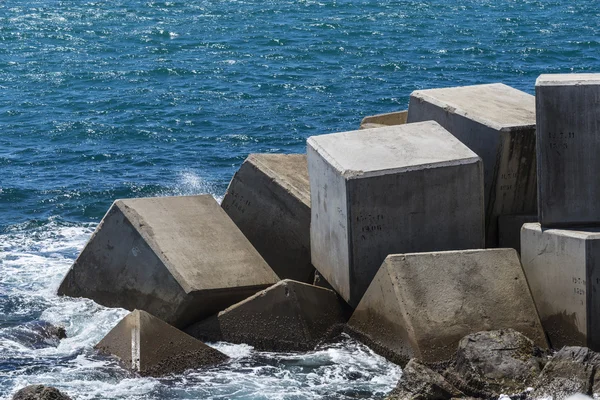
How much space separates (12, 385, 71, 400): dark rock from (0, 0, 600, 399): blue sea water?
0.77 meters

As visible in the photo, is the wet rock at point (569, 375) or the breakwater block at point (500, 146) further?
the breakwater block at point (500, 146)

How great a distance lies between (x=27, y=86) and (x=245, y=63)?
4690mm

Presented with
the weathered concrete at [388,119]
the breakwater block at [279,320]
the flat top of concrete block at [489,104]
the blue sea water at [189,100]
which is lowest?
the blue sea water at [189,100]

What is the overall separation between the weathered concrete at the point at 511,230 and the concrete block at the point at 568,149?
2.73ft

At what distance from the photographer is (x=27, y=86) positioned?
22.8 m

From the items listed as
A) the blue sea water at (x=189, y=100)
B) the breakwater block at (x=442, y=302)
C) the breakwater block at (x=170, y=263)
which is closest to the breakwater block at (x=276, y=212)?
the breakwater block at (x=170, y=263)

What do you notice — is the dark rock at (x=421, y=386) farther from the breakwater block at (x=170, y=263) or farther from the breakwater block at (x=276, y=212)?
the breakwater block at (x=276, y=212)

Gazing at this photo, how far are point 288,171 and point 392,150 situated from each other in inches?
64.6

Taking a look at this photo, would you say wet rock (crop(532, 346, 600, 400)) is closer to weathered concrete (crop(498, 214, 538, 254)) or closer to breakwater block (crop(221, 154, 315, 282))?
weathered concrete (crop(498, 214, 538, 254))

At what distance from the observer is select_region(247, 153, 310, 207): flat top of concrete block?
1067cm

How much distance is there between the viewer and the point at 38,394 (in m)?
7.88

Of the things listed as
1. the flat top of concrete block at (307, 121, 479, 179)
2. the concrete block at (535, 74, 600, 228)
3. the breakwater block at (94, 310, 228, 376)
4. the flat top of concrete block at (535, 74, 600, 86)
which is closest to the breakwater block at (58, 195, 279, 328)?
the breakwater block at (94, 310, 228, 376)

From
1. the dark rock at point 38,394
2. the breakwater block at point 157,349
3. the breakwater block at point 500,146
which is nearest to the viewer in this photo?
the dark rock at point 38,394

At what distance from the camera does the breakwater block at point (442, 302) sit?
8758mm
